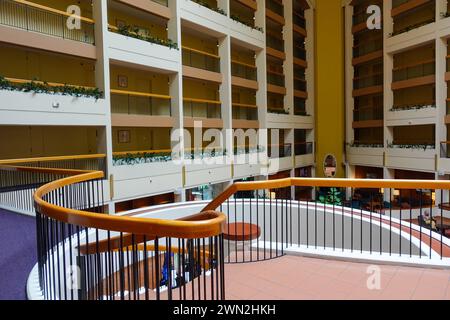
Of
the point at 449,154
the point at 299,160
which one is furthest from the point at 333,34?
the point at 449,154

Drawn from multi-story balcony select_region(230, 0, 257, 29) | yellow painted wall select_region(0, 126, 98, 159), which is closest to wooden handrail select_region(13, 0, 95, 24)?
yellow painted wall select_region(0, 126, 98, 159)

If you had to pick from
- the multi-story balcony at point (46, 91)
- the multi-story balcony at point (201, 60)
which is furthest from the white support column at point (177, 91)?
the multi-story balcony at point (46, 91)

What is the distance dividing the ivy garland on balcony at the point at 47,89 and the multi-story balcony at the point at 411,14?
20.8m

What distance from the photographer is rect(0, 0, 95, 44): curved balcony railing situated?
12.6m

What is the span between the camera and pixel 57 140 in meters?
15.0

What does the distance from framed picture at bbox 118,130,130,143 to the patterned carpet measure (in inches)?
432

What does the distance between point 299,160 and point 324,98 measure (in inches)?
230

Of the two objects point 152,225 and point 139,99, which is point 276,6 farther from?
point 152,225

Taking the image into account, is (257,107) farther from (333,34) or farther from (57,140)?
(57,140)

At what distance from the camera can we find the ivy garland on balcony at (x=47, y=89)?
1138 cm

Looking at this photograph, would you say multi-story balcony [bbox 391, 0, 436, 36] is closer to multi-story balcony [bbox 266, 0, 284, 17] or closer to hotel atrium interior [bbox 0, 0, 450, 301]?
hotel atrium interior [bbox 0, 0, 450, 301]

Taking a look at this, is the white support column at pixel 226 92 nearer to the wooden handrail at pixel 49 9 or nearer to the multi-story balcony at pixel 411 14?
the wooden handrail at pixel 49 9

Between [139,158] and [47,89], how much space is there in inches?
195

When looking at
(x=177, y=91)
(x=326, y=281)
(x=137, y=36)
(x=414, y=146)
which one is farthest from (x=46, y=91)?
(x=414, y=146)
